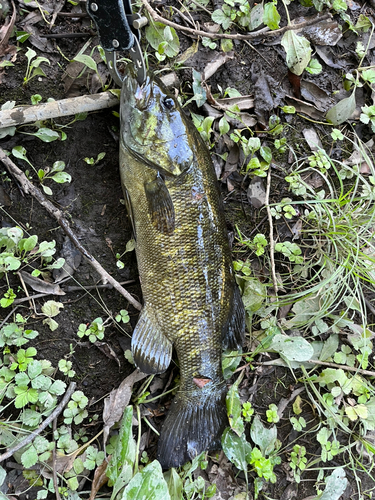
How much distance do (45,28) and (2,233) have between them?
56.3 inches

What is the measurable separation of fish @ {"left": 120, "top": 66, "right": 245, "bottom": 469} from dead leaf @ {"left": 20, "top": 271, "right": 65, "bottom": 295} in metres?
0.56

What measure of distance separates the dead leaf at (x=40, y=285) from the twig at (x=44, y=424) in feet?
1.98

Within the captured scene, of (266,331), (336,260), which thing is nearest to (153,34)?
(336,260)

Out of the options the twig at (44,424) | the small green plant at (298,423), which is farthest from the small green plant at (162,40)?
the small green plant at (298,423)

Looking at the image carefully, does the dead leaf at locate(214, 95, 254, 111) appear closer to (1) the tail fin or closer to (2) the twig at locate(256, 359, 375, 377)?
(2) the twig at locate(256, 359, 375, 377)

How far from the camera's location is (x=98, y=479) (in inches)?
95.7

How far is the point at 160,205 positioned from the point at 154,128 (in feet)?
1.58

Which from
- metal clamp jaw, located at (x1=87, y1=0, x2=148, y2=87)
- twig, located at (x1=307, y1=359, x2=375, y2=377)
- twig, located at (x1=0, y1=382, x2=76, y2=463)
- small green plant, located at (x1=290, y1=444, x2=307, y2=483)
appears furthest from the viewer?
twig, located at (x1=307, y1=359, x2=375, y2=377)

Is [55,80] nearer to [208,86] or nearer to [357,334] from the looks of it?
[208,86]

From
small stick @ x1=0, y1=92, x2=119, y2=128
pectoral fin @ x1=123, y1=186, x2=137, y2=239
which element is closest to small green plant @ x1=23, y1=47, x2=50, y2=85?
small stick @ x1=0, y1=92, x2=119, y2=128

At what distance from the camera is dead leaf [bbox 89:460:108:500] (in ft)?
7.89

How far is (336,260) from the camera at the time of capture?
2938 mm

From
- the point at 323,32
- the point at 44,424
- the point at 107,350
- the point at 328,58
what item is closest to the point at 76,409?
the point at 44,424

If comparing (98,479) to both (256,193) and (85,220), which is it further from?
(256,193)
